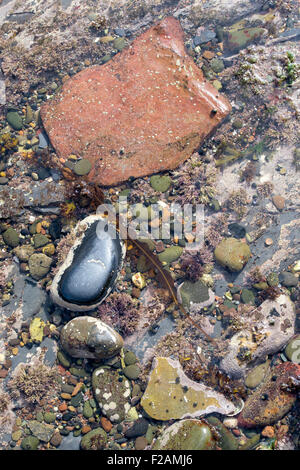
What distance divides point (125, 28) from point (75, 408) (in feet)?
36.0

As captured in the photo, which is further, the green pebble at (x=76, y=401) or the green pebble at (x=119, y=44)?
the green pebble at (x=119, y=44)

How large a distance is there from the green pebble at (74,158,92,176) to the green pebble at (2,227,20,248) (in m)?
2.32

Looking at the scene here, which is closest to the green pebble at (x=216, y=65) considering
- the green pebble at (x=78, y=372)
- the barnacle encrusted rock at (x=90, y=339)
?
the barnacle encrusted rock at (x=90, y=339)

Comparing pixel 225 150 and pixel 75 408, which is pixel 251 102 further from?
pixel 75 408

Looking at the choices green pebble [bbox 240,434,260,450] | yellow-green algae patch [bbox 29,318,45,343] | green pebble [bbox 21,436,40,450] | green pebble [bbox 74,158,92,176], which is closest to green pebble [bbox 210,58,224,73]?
green pebble [bbox 74,158,92,176]

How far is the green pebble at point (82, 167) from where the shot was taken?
9398 millimetres

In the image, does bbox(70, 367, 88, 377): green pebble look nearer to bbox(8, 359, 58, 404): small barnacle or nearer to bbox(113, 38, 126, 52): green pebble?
bbox(8, 359, 58, 404): small barnacle

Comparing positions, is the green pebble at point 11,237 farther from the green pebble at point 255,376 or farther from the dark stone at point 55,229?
the green pebble at point 255,376

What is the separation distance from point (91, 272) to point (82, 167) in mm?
3085

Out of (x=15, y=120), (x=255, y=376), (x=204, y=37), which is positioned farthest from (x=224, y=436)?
(x=204, y=37)

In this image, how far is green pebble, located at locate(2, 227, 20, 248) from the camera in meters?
9.06

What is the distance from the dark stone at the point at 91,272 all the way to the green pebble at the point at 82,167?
196 centimetres

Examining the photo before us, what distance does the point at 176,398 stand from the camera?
807cm

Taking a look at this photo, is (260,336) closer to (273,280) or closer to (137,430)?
(273,280)
